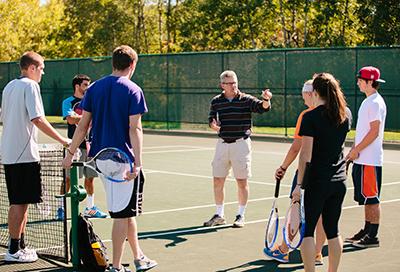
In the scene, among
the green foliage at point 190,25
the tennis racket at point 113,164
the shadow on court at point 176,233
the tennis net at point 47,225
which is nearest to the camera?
the tennis racket at point 113,164

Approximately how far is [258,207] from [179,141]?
13.0 metres

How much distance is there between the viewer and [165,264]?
26.9 feet

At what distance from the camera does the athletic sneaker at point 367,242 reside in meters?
8.98

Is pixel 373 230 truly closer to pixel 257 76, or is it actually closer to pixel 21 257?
pixel 21 257

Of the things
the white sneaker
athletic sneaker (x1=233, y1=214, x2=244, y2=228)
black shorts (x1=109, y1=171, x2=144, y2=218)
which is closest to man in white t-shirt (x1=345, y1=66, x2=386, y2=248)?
athletic sneaker (x1=233, y1=214, x2=244, y2=228)

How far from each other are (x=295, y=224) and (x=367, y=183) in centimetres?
223

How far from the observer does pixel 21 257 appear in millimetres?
8203

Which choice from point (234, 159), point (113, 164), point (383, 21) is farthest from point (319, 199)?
point (383, 21)

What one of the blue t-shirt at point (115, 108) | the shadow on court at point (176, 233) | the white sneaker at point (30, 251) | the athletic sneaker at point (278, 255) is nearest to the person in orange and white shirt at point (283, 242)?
the athletic sneaker at point (278, 255)

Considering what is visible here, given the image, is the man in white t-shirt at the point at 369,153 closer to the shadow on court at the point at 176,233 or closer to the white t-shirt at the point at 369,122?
the white t-shirt at the point at 369,122

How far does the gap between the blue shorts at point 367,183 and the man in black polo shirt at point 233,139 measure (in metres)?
1.65

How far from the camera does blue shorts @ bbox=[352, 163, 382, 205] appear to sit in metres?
9.05

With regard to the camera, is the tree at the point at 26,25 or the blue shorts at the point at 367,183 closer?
the blue shorts at the point at 367,183

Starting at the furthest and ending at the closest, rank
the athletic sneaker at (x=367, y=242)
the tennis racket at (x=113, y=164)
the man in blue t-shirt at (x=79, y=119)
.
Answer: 1. the man in blue t-shirt at (x=79, y=119)
2. the athletic sneaker at (x=367, y=242)
3. the tennis racket at (x=113, y=164)
